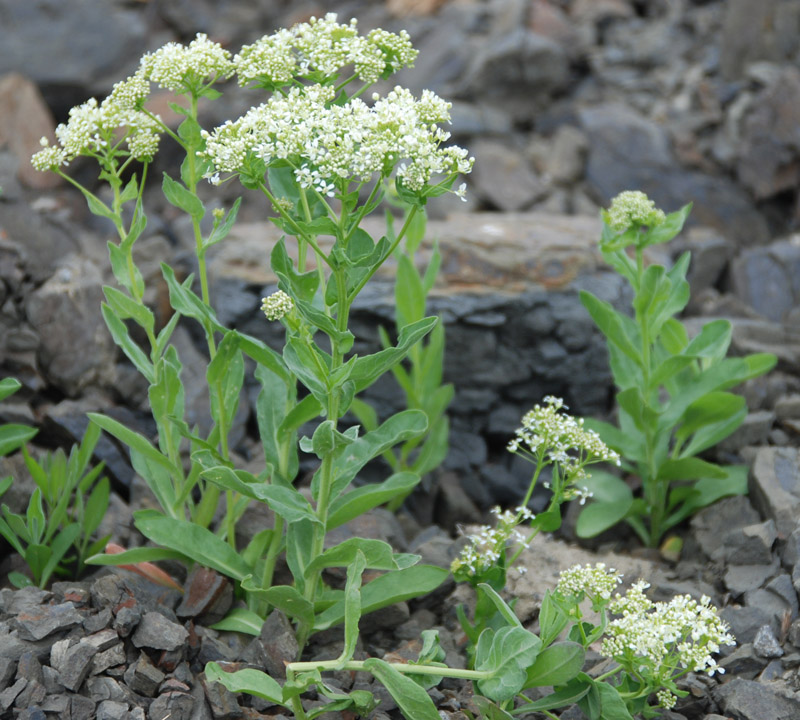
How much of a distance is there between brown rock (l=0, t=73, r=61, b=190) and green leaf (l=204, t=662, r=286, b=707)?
18.6 feet

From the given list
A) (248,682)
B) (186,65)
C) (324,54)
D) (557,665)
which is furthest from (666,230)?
(248,682)

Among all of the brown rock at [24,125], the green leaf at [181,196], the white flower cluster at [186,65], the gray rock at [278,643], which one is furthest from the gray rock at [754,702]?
the brown rock at [24,125]

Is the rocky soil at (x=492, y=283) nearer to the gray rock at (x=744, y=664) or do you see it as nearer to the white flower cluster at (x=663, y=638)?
the gray rock at (x=744, y=664)

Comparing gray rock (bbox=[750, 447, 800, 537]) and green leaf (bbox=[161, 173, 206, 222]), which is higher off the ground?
green leaf (bbox=[161, 173, 206, 222])

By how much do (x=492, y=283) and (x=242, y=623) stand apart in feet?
8.48

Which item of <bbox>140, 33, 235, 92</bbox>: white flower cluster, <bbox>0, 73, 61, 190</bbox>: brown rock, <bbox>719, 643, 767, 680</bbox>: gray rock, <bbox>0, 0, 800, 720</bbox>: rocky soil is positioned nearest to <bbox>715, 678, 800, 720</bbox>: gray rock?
<bbox>0, 0, 800, 720</bbox>: rocky soil

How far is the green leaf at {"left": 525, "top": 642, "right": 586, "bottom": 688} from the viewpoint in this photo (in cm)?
280

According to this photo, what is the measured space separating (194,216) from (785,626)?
2684 mm

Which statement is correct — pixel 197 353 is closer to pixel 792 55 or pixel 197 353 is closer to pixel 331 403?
pixel 331 403

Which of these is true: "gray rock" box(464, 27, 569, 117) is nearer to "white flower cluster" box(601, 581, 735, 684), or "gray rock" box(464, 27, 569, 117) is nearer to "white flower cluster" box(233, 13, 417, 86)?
"white flower cluster" box(233, 13, 417, 86)

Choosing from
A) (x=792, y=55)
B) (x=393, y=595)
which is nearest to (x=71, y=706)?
(x=393, y=595)

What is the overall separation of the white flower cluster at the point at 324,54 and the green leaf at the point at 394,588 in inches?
68.8

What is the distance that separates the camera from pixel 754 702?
3049 mm

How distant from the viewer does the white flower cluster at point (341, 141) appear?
2652 millimetres
